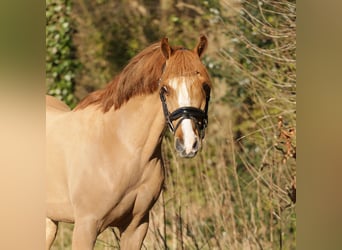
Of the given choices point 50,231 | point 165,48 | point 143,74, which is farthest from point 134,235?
point 165,48

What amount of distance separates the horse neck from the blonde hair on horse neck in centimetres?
4

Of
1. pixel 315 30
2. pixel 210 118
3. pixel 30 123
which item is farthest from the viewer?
pixel 315 30

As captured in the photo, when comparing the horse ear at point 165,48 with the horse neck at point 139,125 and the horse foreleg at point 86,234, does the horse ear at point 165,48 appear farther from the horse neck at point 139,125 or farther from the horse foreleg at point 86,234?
the horse foreleg at point 86,234

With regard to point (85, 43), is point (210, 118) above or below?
below

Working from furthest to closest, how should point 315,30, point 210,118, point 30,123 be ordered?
point 315,30 < point 210,118 < point 30,123

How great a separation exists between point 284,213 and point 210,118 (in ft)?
1.99

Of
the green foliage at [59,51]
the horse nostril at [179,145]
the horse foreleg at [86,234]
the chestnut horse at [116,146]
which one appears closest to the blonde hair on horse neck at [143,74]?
the chestnut horse at [116,146]

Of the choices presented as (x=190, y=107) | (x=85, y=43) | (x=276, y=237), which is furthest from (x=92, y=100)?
(x=276, y=237)

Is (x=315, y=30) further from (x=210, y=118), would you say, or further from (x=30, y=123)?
(x=30, y=123)

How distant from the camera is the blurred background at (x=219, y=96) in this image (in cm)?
315

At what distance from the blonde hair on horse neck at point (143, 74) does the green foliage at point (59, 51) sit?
0.46 ft

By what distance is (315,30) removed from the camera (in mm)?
3398

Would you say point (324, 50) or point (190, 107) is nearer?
point (190, 107)

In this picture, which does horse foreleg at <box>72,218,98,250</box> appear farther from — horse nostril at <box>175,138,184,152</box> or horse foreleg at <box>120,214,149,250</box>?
horse nostril at <box>175,138,184,152</box>
